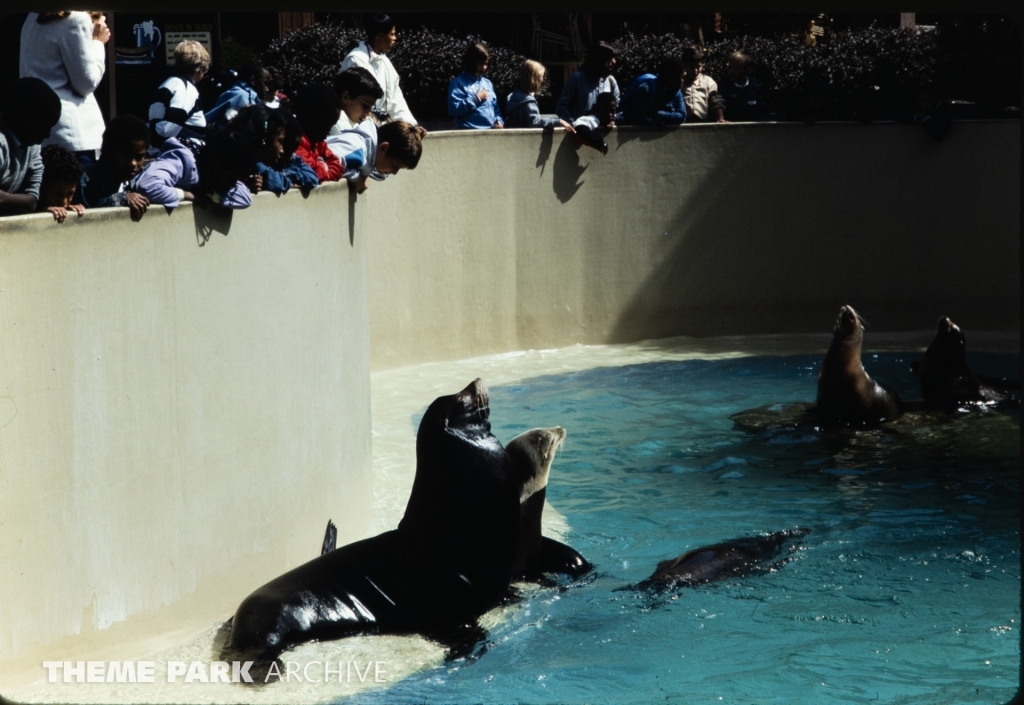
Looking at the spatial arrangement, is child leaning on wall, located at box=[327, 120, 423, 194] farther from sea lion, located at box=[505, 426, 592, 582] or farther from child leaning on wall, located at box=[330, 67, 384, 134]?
sea lion, located at box=[505, 426, 592, 582]

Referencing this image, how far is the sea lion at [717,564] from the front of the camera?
17.9 ft

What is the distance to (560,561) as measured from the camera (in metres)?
5.71

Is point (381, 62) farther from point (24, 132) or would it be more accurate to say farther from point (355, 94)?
point (24, 132)

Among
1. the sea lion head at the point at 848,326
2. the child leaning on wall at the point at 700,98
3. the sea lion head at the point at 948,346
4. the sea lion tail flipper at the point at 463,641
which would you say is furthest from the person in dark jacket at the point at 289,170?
the child leaning on wall at the point at 700,98

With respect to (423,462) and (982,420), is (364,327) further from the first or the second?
(982,420)

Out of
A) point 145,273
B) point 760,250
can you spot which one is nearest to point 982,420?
point 760,250

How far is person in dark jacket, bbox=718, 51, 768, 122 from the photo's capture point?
11.9m

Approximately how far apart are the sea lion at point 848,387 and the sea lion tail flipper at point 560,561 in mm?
3439

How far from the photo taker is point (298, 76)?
11836 millimetres

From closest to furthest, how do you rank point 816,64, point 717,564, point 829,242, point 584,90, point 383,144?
point 717,564 < point 383,144 < point 584,90 < point 829,242 < point 816,64

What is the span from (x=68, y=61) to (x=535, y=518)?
2969 mm

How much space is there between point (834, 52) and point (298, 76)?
17.9 feet

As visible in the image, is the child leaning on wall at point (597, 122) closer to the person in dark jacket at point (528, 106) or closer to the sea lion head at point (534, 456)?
the person in dark jacket at point (528, 106)

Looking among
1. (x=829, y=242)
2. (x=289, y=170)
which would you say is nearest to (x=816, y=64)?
(x=829, y=242)
